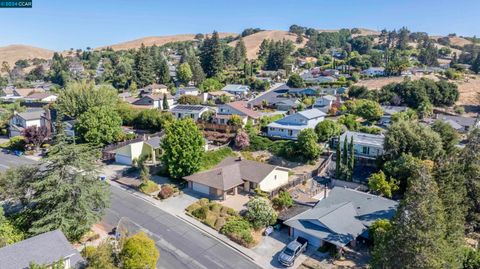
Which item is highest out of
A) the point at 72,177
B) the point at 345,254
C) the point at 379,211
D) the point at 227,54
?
the point at 227,54

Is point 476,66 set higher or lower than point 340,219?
higher

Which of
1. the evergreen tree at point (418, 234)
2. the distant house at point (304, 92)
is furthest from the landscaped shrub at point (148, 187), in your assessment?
the distant house at point (304, 92)

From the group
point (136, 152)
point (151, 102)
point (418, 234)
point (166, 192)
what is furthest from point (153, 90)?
point (418, 234)

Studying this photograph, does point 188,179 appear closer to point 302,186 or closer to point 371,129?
point 302,186

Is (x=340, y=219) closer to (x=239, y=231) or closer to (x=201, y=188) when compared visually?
(x=239, y=231)

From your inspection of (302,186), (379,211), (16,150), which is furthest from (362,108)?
(16,150)
